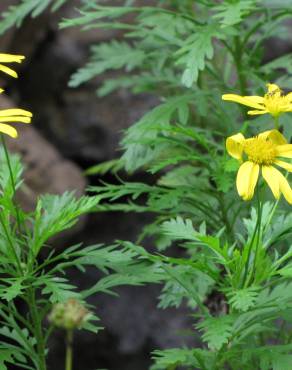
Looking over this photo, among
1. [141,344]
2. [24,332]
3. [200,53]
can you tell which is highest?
[200,53]

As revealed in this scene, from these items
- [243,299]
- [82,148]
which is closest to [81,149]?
[82,148]

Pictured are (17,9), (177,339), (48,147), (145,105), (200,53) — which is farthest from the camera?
(145,105)

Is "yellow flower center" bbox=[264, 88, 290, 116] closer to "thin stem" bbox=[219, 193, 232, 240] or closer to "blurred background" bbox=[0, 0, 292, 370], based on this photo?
"thin stem" bbox=[219, 193, 232, 240]

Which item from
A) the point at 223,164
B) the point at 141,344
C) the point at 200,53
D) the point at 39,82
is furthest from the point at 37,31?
the point at 223,164

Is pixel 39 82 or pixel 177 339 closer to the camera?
pixel 177 339

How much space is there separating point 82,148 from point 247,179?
2.89 metres

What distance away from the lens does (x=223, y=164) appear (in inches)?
71.9

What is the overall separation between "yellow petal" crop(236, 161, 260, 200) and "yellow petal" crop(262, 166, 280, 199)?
0.06 feet

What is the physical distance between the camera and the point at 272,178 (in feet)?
4.71

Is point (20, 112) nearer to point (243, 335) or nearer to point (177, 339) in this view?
point (243, 335)

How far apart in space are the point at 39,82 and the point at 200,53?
96.2 inches

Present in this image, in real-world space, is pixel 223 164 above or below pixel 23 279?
above

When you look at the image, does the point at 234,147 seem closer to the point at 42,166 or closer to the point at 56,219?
the point at 56,219

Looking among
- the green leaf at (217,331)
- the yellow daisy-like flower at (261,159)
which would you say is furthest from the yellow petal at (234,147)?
the green leaf at (217,331)
